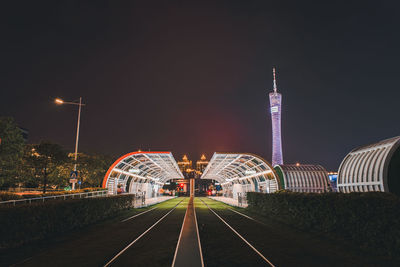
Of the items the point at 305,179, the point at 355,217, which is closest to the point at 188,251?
the point at 355,217

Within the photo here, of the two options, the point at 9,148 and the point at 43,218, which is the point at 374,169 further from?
the point at 9,148

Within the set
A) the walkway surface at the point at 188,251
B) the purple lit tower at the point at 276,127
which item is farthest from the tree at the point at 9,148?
the purple lit tower at the point at 276,127

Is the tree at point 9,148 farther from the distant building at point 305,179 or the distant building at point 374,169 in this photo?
the distant building at point 305,179

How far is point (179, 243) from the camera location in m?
9.87

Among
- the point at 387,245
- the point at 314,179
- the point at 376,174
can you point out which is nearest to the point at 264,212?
the point at 376,174

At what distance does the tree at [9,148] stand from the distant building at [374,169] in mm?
35322

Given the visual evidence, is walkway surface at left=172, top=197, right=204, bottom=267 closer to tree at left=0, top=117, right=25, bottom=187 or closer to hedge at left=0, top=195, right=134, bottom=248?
hedge at left=0, top=195, right=134, bottom=248

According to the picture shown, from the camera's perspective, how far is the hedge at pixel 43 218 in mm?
8970

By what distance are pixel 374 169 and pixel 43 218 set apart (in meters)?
20.0

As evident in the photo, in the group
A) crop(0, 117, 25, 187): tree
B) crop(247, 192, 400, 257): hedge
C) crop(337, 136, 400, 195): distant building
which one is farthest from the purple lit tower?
crop(247, 192, 400, 257): hedge

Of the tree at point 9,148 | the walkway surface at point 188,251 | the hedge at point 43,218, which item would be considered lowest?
the walkway surface at point 188,251

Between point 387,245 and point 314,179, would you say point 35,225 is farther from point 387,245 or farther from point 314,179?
point 314,179

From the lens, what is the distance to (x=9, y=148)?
29719 millimetres

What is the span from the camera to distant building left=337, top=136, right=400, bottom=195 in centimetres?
Result: 1698
